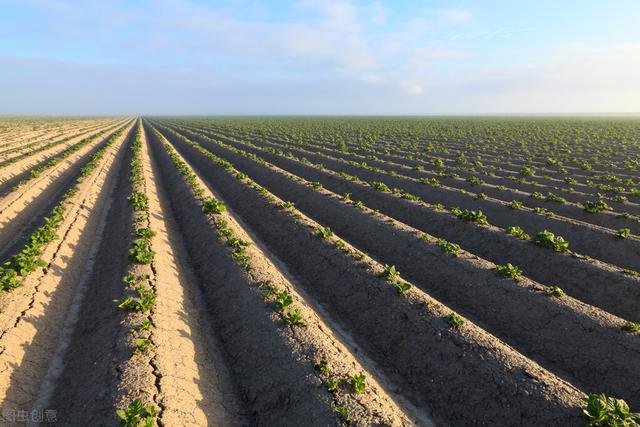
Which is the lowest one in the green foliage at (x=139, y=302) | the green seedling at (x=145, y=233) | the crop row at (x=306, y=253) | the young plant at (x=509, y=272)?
the crop row at (x=306, y=253)

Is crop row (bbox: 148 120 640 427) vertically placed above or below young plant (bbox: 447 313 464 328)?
below

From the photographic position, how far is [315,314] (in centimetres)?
1280

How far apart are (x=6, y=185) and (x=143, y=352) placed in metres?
27.2

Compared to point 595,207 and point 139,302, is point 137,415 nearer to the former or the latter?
point 139,302

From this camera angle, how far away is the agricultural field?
29.1 ft

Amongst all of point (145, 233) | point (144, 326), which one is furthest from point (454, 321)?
point (145, 233)

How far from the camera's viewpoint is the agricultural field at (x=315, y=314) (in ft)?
29.1

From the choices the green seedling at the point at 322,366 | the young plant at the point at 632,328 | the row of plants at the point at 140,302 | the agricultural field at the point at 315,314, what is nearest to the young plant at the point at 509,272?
the agricultural field at the point at 315,314

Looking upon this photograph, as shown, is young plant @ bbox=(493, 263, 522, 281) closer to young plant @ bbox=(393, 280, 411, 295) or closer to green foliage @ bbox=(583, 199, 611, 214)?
young plant @ bbox=(393, 280, 411, 295)

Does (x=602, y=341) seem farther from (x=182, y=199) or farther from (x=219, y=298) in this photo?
(x=182, y=199)

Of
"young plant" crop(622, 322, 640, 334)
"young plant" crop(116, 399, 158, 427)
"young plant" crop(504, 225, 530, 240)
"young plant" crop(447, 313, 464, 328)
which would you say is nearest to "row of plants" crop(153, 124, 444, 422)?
"young plant" crop(447, 313, 464, 328)

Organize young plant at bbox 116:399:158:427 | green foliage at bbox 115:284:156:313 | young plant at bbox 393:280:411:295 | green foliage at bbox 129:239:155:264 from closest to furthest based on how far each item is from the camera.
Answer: young plant at bbox 116:399:158:427
green foliage at bbox 115:284:156:313
young plant at bbox 393:280:411:295
green foliage at bbox 129:239:155:264

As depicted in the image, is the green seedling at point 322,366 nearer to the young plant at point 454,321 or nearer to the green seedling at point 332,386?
the green seedling at point 332,386

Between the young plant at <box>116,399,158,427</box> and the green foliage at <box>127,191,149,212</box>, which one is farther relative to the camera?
the green foliage at <box>127,191,149,212</box>
